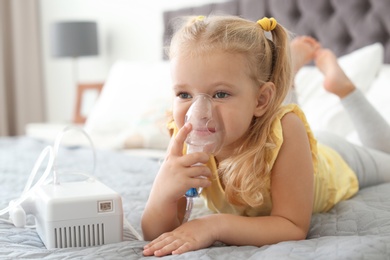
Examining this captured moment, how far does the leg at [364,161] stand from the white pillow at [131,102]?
1.04m

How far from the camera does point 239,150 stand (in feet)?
3.93

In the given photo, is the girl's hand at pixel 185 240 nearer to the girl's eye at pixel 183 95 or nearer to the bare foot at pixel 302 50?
the girl's eye at pixel 183 95

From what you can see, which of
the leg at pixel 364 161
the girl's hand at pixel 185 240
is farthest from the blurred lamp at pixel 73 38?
the girl's hand at pixel 185 240

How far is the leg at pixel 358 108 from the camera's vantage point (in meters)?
1.74

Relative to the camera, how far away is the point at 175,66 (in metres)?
1.13

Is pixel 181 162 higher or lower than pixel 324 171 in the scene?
higher

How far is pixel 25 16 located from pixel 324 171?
12.8 ft

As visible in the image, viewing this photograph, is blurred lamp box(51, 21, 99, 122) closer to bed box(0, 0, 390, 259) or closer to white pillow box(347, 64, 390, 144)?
bed box(0, 0, 390, 259)

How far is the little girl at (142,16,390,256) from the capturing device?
1052 millimetres

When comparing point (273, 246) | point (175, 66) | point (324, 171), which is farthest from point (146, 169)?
point (273, 246)

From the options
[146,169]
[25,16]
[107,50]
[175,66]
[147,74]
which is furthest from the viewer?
[25,16]

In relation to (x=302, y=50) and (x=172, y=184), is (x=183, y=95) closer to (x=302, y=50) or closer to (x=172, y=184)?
(x=172, y=184)

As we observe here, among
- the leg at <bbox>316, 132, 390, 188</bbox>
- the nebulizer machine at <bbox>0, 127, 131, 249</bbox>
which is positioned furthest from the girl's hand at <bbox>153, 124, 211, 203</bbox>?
the leg at <bbox>316, 132, 390, 188</bbox>

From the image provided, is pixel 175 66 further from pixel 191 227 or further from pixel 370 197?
pixel 370 197
